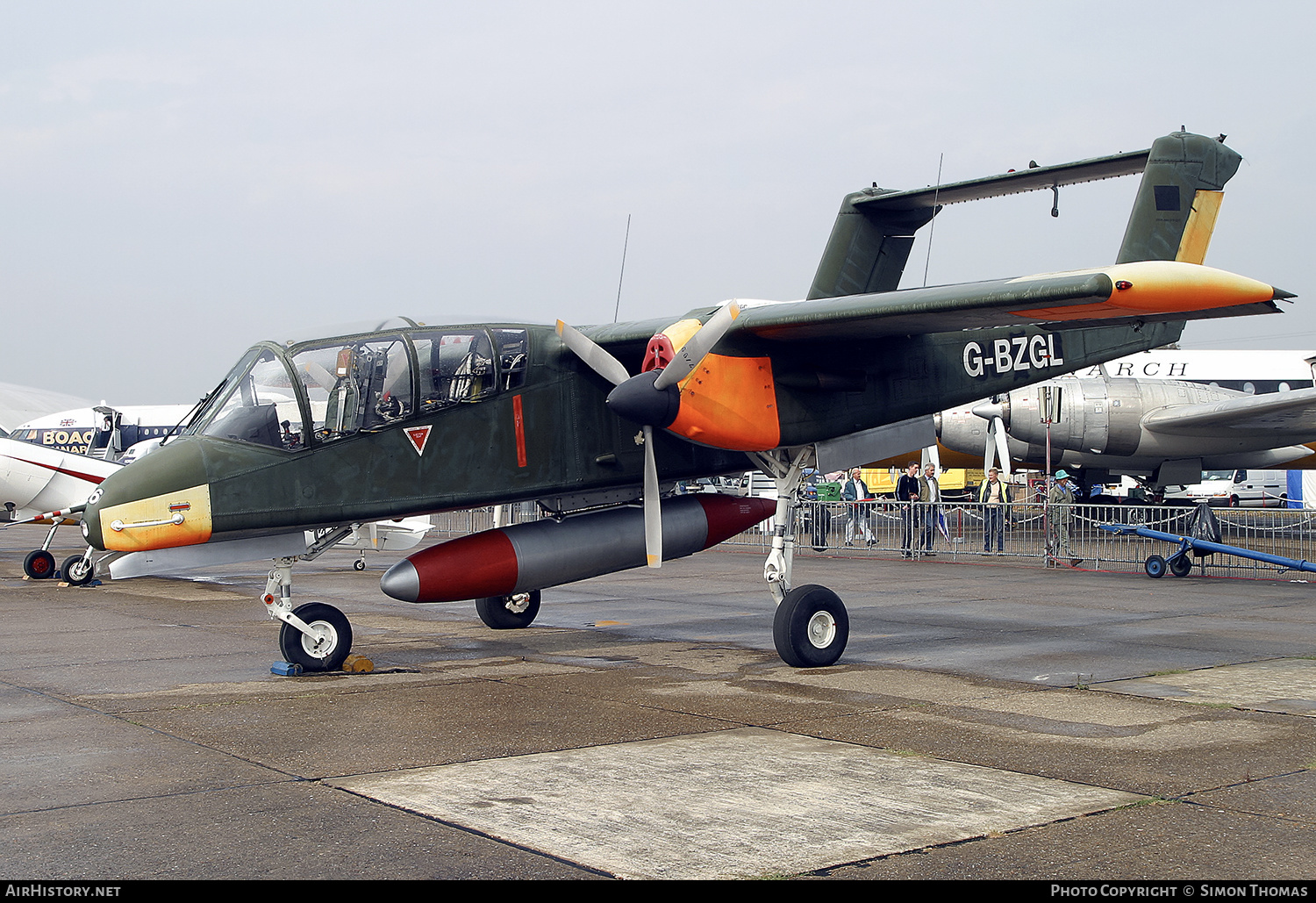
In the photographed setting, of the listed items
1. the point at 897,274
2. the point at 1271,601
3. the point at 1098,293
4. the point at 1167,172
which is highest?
the point at 1167,172

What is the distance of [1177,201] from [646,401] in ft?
26.5

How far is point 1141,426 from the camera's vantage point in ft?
86.6

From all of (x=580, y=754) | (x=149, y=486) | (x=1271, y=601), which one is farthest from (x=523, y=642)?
(x=1271, y=601)

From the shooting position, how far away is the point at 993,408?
1087 inches

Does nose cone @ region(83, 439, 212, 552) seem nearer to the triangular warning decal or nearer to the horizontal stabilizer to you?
the triangular warning decal

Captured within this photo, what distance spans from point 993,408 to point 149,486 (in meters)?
22.4

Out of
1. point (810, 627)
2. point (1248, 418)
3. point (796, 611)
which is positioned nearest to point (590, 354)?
point (796, 611)

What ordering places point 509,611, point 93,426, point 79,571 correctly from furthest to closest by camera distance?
point 93,426 < point 79,571 < point 509,611

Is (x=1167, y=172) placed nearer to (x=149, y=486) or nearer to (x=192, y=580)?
(x=149, y=486)

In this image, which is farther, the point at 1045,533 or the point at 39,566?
the point at 1045,533

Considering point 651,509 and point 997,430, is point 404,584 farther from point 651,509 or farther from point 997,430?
point 997,430

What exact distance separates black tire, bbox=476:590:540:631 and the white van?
120 ft

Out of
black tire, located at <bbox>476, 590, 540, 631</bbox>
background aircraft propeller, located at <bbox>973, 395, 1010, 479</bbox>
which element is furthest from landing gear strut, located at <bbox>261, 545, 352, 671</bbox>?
background aircraft propeller, located at <bbox>973, 395, 1010, 479</bbox>

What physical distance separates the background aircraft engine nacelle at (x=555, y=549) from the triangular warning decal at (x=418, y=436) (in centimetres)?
100
